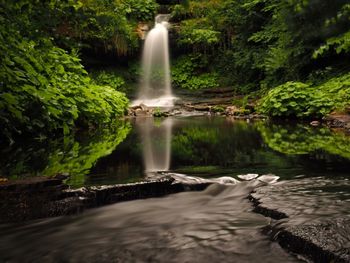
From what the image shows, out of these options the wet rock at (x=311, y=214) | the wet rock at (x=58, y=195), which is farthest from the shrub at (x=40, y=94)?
the wet rock at (x=311, y=214)

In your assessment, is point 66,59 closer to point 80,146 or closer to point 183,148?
point 80,146

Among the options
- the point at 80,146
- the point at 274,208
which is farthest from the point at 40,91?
the point at 274,208

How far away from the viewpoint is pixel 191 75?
69.0 feet

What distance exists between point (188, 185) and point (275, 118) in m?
8.12

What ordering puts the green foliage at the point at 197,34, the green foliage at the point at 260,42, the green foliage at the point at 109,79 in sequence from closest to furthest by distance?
the green foliage at the point at 260,42 < the green foliage at the point at 109,79 < the green foliage at the point at 197,34

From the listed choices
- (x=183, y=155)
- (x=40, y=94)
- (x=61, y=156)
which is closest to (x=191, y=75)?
(x=40, y=94)

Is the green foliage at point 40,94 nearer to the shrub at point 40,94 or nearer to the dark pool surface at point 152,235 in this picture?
the shrub at point 40,94

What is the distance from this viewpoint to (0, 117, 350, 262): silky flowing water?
2324 mm

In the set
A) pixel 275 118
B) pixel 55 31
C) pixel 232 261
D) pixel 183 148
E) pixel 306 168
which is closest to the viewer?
pixel 232 261

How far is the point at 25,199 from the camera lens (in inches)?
123

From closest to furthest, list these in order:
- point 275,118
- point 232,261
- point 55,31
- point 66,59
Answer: point 232,261, point 55,31, point 66,59, point 275,118

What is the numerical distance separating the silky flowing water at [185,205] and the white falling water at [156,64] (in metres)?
14.3

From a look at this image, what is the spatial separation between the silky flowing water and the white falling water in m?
14.3

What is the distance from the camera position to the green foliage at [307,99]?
10.1 meters
